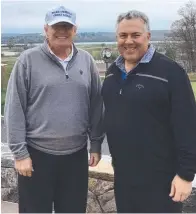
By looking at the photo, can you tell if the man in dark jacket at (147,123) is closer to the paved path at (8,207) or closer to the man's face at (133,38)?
the man's face at (133,38)

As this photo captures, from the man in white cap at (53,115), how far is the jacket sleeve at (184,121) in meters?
0.52

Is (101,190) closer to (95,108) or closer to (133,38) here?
(95,108)

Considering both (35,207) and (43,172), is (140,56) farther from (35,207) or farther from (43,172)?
(35,207)

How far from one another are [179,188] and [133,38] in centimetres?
66

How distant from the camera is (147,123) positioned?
166 centimetres

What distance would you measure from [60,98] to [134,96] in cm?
40

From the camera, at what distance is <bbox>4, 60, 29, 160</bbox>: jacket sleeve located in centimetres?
187

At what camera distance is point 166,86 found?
5.32 feet

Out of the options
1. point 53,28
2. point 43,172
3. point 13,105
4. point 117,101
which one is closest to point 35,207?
point 43,172

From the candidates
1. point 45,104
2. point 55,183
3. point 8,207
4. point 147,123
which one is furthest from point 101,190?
point 147,123

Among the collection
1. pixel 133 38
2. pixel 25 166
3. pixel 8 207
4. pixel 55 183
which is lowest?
pixel 8 207

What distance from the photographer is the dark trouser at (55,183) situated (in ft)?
6.39

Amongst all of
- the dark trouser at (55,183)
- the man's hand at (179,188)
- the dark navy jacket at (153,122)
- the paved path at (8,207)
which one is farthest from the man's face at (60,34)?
the paved path at (8,207)

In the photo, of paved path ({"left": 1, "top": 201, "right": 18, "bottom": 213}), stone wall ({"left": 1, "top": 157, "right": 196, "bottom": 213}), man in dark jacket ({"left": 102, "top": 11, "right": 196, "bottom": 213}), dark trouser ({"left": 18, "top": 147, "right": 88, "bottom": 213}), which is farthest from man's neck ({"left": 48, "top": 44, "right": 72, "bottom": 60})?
paved path ({"left": 1, "top": 201, "right": 18, "bottom": 213})
